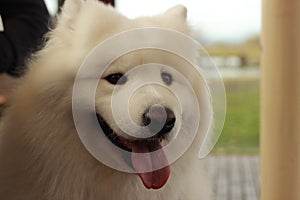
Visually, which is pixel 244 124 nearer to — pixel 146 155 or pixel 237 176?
pixel 237 176

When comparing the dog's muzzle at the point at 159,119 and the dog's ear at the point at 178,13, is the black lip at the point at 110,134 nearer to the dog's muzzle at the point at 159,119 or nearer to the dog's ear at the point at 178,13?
the dog's muzzle at the point at 159,119

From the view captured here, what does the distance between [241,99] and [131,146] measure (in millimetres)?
1222

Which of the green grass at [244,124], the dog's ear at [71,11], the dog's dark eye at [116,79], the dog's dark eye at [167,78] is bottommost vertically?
the green grass at [244,124]

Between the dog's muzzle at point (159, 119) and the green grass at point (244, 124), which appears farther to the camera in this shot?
the green grass at point (244, 124)

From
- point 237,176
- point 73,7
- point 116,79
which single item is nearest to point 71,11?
point 73,7

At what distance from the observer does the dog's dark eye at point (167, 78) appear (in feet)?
3.47

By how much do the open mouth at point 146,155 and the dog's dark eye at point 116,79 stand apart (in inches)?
3.1

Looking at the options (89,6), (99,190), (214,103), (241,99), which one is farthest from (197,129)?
(241,99)

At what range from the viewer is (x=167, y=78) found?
1066 millimetres

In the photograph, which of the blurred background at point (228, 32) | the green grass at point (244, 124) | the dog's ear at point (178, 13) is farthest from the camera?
the green grass at point (244, 124)

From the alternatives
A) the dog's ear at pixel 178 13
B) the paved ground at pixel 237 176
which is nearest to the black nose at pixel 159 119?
the dog's ear at pixel 178 13

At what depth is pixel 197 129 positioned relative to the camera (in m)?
1.13

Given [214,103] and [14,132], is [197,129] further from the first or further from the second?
[14,132]

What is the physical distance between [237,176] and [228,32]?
1330 mm
